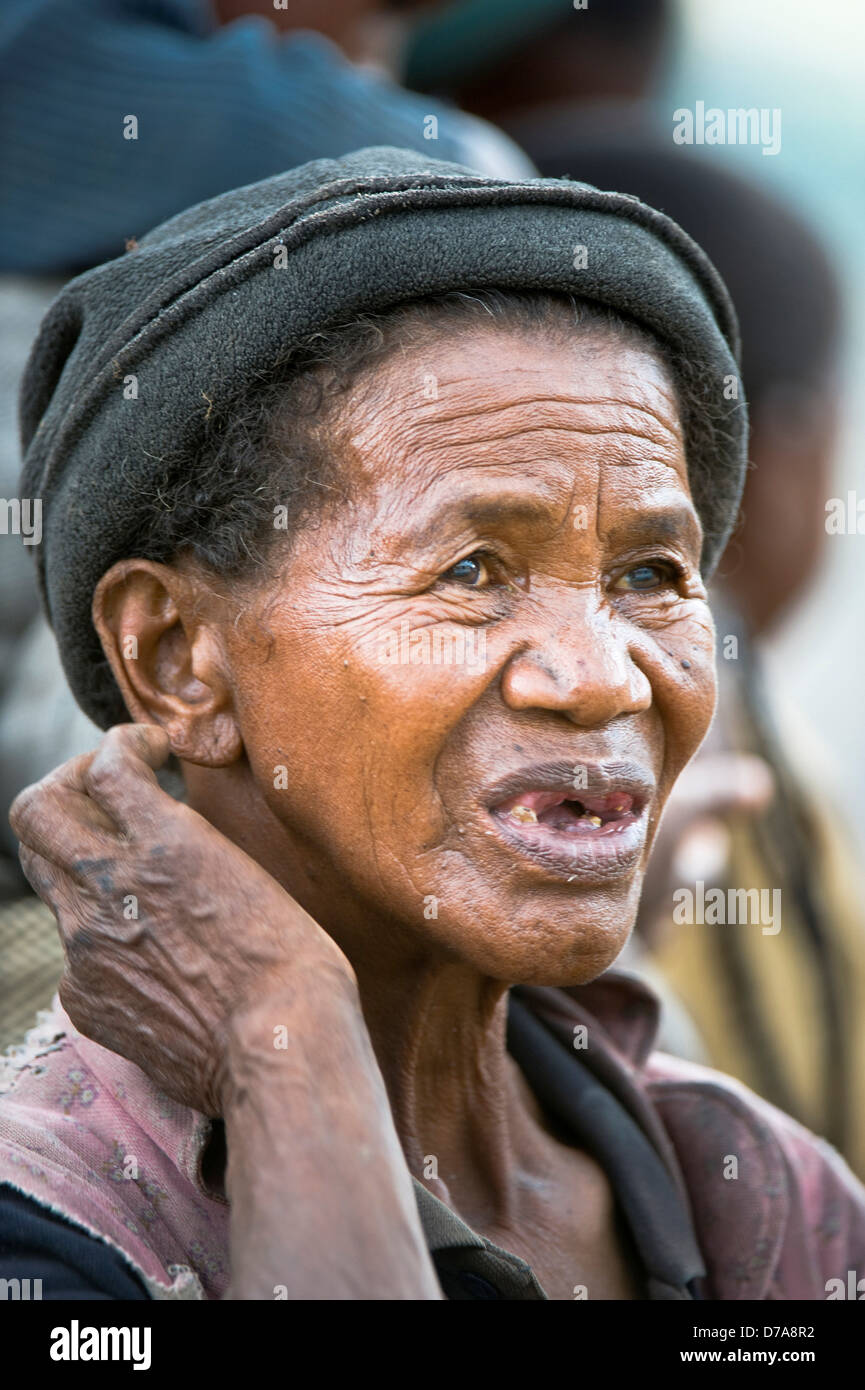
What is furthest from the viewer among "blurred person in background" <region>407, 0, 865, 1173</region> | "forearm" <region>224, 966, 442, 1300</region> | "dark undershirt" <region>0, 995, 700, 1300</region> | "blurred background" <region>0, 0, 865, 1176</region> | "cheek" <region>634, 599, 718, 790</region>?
"blurred person in background" <region>407, 0, 865, 1173</region>

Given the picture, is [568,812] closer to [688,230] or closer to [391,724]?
[391,724]

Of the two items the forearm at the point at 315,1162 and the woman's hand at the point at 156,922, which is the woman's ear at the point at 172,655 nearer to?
the woman's hand at the point at 156,922

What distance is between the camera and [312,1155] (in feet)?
6.50

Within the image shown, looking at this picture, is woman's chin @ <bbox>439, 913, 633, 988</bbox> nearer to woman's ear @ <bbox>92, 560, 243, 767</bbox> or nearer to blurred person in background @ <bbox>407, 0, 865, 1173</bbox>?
woman's ear @ <bbox>92, 560, 243, 767</bbox>

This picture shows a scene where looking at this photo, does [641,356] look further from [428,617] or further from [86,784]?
[86,784]

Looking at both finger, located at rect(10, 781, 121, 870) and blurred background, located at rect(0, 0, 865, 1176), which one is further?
blurred background, located at rect(0, 0, 865, 1176)

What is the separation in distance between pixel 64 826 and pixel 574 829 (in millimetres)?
755

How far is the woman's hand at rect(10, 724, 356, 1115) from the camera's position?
2.19 metres

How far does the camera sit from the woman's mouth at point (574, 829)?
7.52 ft

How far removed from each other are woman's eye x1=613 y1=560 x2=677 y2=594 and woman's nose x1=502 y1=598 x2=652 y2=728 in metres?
0.14

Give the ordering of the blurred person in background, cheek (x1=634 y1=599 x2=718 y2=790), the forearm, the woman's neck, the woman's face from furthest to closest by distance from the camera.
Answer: the blurred person in background
the woman's neck
cheek (x1=634 y1=599 x2=718 y2=790)
the woman's face
the forearm

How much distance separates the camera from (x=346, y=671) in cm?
234

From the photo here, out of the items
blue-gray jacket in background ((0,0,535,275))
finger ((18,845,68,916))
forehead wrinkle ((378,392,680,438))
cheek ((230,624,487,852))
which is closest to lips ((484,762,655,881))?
cheek ((230,624,487,852))
